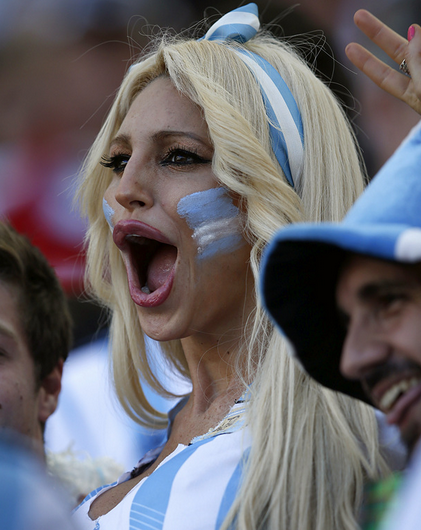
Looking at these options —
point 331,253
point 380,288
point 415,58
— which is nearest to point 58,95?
point 415,58

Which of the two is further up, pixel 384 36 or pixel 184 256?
pixel 384 36

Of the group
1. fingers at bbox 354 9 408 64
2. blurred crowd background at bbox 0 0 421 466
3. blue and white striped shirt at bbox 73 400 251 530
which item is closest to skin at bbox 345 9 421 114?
fingers at bbox 354 9 408 64

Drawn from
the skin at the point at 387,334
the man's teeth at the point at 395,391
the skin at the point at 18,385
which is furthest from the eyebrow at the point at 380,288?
the skin at the point at 18,385

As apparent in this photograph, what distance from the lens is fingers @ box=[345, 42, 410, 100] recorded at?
4.81 feet

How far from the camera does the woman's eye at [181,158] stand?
1747 millimetres

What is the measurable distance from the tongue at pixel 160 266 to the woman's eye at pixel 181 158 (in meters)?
0.26

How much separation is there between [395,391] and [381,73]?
2.94ft

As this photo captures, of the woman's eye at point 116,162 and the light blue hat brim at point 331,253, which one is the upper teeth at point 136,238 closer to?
the woman's eye at point 116,162

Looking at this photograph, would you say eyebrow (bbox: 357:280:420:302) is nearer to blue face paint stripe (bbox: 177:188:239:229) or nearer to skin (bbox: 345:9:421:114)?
skin (bbox: 345:9:421:114)

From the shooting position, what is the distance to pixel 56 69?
459cm

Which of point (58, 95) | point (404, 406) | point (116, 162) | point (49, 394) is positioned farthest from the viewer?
point (58, 95)

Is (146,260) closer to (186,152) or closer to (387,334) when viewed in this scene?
(186,152)

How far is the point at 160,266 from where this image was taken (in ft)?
6.10

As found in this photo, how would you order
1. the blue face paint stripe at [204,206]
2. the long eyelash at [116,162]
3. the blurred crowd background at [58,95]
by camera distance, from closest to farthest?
1. the blue face paint stripe at [204,206]
2. the long eyelash at [116,162]
3. the blurred crowd background at [58,95]
